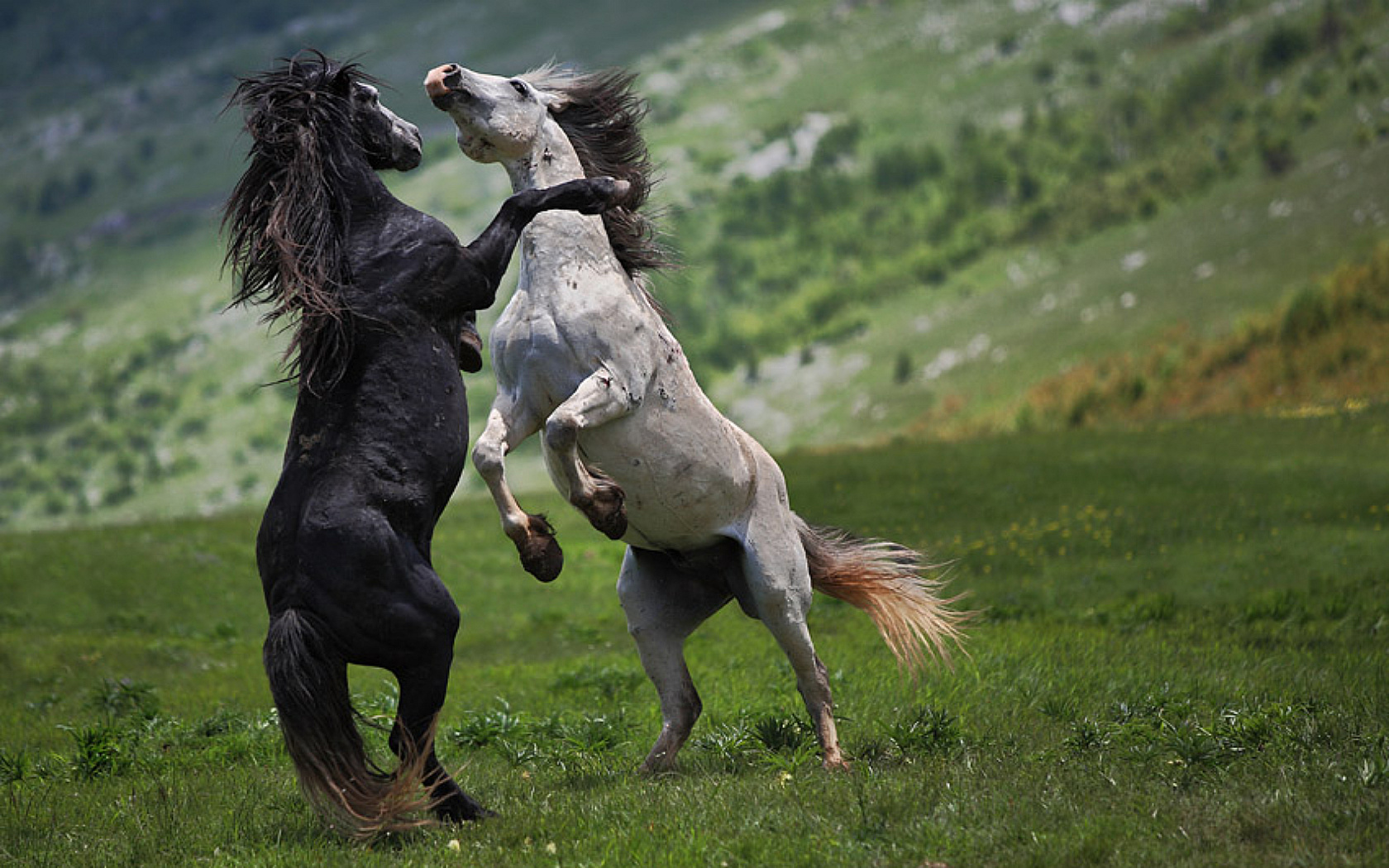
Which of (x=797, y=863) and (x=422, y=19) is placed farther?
(x=422, y=19)

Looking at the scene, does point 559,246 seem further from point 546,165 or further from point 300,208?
point 300,208

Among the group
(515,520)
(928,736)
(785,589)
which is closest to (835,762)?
(928,736)

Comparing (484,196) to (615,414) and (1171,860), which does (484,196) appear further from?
(1171,860)

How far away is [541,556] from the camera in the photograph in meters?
6.27

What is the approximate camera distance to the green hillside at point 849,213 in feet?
96.4

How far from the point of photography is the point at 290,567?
5836 mm

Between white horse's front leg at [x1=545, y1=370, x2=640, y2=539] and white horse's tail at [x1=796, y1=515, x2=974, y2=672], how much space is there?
181 cm

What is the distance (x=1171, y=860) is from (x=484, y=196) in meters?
33.4

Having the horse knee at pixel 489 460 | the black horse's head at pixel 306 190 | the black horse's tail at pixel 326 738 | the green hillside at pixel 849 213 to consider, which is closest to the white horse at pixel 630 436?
the horse knee at pixel 489 460

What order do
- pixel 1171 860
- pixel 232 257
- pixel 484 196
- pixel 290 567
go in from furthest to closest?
pixel 484 196
pixel 232 257
pixel 290 567
pixel 1171 860

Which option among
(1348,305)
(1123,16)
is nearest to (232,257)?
(1348,305)

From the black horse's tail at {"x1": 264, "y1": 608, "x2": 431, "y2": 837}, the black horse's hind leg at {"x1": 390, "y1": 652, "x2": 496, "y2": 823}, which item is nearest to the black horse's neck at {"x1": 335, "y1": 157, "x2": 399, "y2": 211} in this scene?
the black horse's tail at {"x1": 264, "y1": 608, "x2": 431, "y2": 837}

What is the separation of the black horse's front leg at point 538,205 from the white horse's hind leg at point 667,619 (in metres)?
1.96

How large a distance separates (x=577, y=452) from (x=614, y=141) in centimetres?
191
